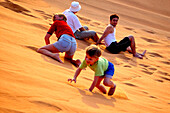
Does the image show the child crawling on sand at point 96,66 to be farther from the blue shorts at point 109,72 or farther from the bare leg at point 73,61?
the bare leg at point 73,61

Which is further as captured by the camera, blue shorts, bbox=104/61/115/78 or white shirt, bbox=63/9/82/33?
white shirt, bbox=63/9/82/33

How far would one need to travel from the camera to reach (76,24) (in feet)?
23.0

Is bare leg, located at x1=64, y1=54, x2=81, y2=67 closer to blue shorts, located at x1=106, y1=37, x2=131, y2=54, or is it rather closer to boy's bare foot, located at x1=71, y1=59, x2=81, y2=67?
boy's bare foot, located at x1=71, y1=59, x2=81, y2=67

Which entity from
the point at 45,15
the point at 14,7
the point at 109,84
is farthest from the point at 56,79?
the point at 45,15

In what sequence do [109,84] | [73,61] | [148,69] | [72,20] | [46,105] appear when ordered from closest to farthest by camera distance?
[46,105] < [109,84] < [73,61] < [148,69] < [72,20]

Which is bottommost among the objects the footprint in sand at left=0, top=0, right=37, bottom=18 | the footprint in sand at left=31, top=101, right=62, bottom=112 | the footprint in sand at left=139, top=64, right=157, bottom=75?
the footprint in sand at left=139, top=64, right=157, bottom=75

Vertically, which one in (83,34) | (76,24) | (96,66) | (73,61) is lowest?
(73,61)

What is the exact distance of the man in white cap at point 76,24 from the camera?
6930 millimetres

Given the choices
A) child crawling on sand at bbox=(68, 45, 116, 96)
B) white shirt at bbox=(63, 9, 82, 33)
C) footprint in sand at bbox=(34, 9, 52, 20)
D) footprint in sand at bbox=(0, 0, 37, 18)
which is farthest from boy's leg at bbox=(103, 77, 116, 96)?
footprint in sand at bbox=(34, 9, 52, 20)

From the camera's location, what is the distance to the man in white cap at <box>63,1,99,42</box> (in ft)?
22.7

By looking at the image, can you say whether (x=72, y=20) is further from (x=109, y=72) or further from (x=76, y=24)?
(x=109, y=72)

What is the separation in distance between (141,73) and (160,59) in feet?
6.79

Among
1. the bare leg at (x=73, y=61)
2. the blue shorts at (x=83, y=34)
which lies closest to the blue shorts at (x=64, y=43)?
the bare leg at (x=73, y=61)

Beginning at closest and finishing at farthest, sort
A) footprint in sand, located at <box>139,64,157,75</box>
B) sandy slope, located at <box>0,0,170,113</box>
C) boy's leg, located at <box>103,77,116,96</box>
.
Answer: sandy slope, located at <box>0,0,170,113</box>, boy's leg, located at <box>103,77,116,96</box>, footprint in sand, located at <box>139,64,157,75</box>
